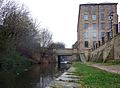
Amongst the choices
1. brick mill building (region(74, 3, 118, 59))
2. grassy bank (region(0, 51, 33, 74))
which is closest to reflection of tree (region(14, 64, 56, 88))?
grassy bank (region(0, 51, 33, 74))

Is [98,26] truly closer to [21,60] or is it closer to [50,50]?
[50,50]

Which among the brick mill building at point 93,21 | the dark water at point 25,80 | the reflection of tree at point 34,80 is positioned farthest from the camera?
the brick mill building at point 93,21

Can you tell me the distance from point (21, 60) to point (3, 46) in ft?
35.5

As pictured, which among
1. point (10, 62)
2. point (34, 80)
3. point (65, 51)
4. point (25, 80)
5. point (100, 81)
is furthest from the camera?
point (65, 51)

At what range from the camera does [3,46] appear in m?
41.2

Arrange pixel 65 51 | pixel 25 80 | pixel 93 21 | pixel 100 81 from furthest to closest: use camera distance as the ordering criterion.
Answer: pixel 93 21, pixel 65 51, pixel 25 80, pixel 100 81

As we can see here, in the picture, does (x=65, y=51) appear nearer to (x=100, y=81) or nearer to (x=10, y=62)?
(x=10, y=62)

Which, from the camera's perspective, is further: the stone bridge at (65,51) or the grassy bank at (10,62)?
the stone bridge at (65,51)

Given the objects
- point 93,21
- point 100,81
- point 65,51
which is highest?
point 93,21

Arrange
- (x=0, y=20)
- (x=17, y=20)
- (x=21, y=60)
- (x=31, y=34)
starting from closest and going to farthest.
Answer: (x=0, y=20)
(x=17, y=20)
(x=21, y=60)
(x=31, y=34)

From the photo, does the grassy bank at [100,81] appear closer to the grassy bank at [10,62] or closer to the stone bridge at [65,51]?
the grassy bank at [10,62]

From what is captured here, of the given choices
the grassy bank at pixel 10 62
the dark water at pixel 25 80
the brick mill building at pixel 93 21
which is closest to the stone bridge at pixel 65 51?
the brick mill building at pixel 93 21

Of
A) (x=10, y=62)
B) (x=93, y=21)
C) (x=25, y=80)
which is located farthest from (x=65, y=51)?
(x=25, y=80)

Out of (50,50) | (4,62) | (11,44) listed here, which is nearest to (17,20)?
(11,44)
